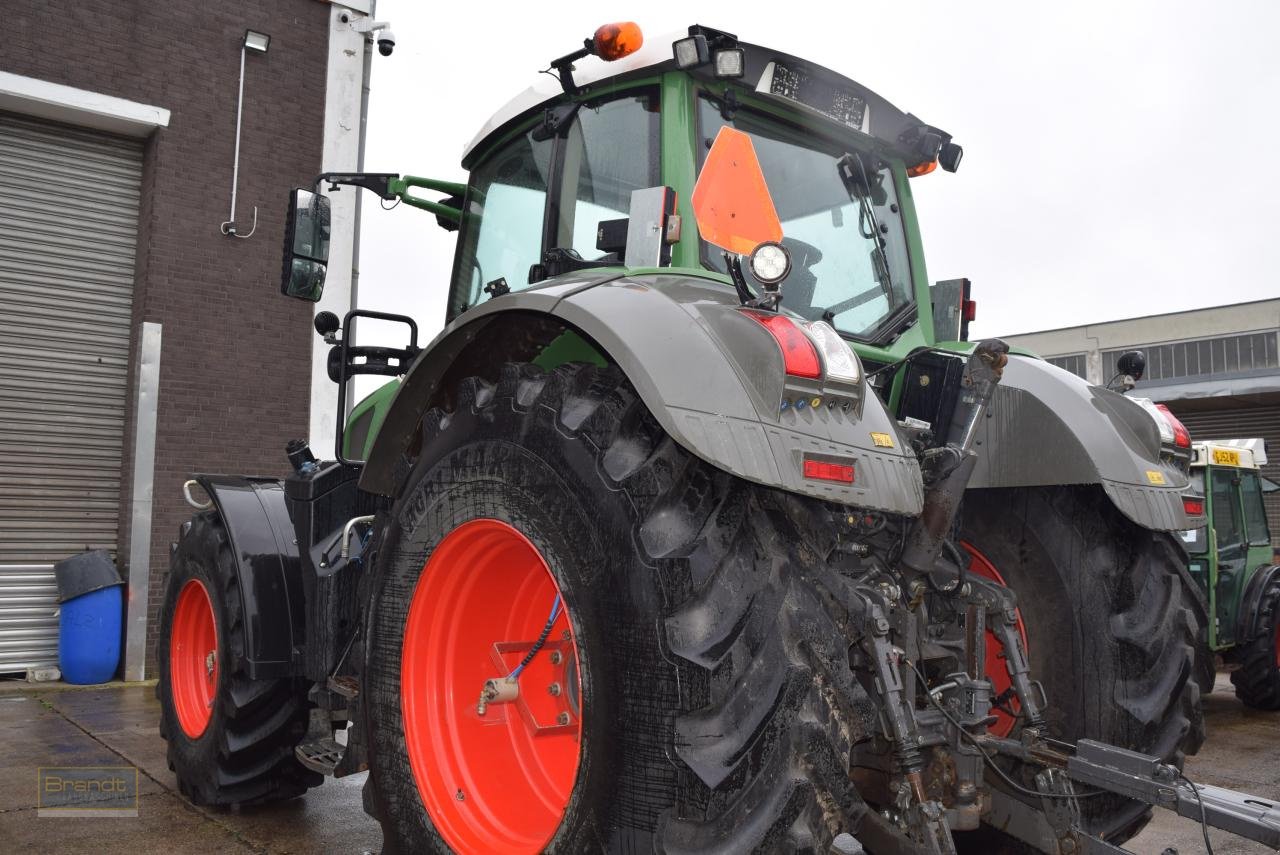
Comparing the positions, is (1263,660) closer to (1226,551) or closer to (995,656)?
(1226,551)

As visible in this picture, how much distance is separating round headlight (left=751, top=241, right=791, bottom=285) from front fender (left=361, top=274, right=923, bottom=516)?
104 mm

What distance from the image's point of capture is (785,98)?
3.40m

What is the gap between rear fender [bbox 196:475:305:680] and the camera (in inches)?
161

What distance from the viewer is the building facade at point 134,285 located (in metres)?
8.65

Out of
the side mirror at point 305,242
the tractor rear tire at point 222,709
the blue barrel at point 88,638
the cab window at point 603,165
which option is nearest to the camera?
the cab window at point 603,165

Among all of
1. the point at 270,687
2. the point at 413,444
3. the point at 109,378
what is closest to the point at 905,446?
the point at 413,444

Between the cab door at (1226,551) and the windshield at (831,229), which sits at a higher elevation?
the windshield at (831,229)

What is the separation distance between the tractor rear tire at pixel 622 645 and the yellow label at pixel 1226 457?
9275 mm

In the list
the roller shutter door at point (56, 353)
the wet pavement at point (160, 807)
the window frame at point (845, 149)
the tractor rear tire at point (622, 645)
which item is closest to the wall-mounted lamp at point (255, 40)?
the roller shutter door at point (56, 353)

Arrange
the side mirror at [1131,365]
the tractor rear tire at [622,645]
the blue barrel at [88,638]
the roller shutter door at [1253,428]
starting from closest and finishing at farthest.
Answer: the tractor rear tire at [622,645], the side mirror at [1131,365], the blue barrel at [88,638], the roller shutter door at [1253,428]

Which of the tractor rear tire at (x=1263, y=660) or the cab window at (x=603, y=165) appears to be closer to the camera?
the cab window at (x=603, y=165)

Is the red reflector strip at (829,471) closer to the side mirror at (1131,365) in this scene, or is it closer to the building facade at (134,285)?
the side mirror at (1131,365)

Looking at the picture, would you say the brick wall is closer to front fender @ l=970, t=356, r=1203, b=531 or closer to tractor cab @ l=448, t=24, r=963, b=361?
tractor cab @ l=448, t=24, r=963, b=361

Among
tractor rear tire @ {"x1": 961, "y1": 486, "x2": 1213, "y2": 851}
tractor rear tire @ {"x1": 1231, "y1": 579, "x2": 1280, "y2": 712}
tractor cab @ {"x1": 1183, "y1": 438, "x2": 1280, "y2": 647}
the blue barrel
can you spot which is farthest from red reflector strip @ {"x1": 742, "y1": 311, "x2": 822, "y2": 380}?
tractor rear tire @ {"x1": 1231, "y1": 579, "x2": 1280, "y2": 712}
